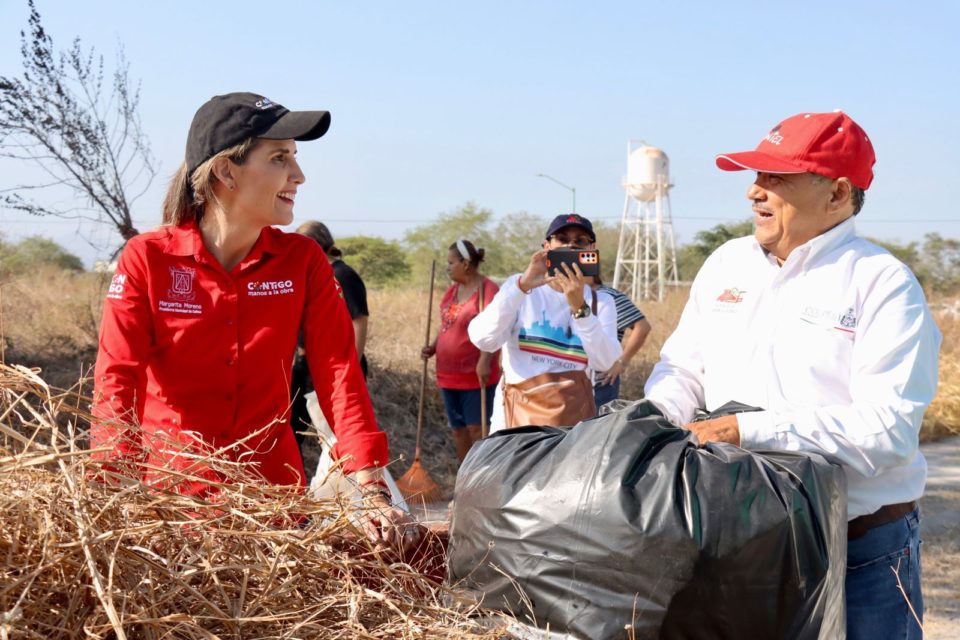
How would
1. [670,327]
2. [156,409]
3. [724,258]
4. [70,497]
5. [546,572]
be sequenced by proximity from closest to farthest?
[70,497] < [546,572] < [156,409] < [724,258] < [670,327]

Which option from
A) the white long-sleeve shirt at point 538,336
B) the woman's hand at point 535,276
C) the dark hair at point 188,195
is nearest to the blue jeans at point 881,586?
the dark hair at point 188,195

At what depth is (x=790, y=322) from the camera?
2.25 meters

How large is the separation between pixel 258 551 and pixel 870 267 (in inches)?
57.2

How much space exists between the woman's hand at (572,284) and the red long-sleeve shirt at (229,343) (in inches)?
95.4

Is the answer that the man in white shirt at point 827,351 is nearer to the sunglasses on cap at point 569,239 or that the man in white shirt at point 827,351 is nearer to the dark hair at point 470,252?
the sunglasses on cap at point 569,239

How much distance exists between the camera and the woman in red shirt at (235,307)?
2314 millimetres

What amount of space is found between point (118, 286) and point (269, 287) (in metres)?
0.35

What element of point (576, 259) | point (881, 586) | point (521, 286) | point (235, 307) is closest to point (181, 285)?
point (235, 307)

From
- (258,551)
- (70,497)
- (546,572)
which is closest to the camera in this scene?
(70,497)

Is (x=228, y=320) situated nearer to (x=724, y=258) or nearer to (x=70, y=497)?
(x=70, y=497)

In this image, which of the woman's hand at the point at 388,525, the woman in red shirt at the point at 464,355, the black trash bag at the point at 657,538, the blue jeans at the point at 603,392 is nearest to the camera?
the black trash bag at the point at 657,538

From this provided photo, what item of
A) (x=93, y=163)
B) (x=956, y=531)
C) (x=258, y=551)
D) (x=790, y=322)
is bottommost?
(x=956, y=531)

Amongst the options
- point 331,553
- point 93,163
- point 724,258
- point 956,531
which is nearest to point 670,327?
point 956,531

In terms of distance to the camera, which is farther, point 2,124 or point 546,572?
point 2,124
